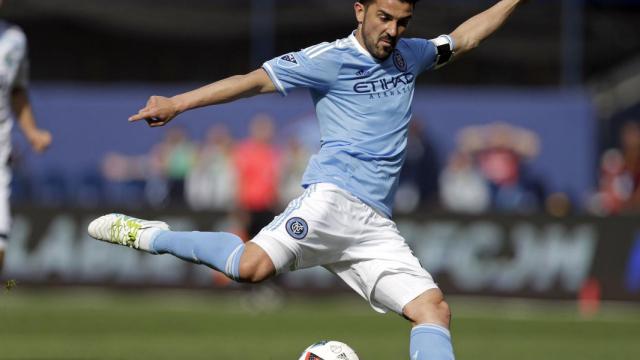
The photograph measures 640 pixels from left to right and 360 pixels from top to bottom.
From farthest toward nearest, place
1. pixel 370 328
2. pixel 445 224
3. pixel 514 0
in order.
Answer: pixel 445 224 → pixel 370 328 → pixel 514 0

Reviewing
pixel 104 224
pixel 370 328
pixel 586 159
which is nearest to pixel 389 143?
pixel 104 224

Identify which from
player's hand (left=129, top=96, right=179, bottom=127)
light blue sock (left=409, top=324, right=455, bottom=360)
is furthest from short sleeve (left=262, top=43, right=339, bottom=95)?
light blue sock (left=409, top=324, right=455, bottom=360)

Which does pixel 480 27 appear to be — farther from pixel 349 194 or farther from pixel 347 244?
pixel 347 244

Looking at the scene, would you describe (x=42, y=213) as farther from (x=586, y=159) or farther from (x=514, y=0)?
(x=514, y=0)

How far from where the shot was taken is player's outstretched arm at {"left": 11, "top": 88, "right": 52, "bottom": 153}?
384 inches

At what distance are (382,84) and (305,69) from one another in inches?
18.0

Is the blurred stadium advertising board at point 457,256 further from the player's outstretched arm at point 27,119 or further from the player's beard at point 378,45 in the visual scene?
the player's beard at point 378,45

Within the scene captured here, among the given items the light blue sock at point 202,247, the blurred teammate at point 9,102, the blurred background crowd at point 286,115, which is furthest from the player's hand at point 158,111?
the blurred background crowd at point 286,115

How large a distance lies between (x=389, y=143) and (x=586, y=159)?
15887mm

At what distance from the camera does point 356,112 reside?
7.82 m

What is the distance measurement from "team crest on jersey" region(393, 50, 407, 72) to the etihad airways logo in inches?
1.6

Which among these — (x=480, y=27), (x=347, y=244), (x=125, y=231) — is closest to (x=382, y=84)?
(x=347, y=244)

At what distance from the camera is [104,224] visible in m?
8.04

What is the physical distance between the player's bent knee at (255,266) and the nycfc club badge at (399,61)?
134cm
